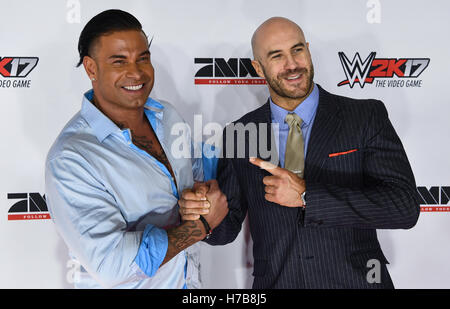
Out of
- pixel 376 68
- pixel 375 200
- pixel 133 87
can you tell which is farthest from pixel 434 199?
pixel 133 87

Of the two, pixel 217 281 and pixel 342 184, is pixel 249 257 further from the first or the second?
pixel 342 184

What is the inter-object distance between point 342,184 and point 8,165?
188 cm

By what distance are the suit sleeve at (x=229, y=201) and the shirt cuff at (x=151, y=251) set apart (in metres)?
0.44

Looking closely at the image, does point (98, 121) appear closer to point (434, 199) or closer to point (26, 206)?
→ point (26, 206)

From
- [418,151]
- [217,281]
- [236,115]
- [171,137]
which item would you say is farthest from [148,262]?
[418,151]

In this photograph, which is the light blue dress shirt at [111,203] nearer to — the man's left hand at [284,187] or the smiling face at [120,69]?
the smiling face at [120,69]

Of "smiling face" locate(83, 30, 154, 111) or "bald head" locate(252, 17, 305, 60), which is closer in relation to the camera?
"smiling face" locate(83, 30, 154, 111)

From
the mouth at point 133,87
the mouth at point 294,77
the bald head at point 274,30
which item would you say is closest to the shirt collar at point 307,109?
the mouth at point 294,77

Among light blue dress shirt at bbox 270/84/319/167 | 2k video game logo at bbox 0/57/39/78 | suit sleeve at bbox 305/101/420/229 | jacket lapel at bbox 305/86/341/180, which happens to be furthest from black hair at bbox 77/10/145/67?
suit sleeve at bbox 305/101/420/229

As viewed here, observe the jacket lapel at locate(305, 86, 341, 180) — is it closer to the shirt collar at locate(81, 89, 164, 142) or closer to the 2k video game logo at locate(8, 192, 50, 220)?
the shirt collar at locate(81, 89, 164, 142)

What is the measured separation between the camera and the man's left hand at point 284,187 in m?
1.71

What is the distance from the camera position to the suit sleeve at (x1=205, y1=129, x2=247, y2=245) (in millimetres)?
2090

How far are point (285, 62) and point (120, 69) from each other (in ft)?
2.59

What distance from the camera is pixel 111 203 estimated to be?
1728 mm
